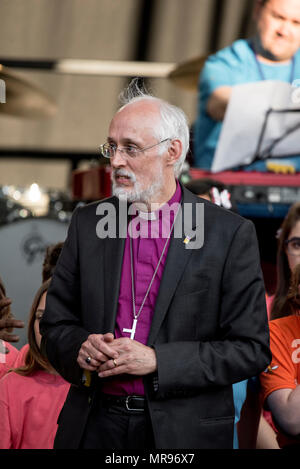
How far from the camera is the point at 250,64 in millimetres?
3709

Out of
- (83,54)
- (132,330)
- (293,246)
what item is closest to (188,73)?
(83,54)

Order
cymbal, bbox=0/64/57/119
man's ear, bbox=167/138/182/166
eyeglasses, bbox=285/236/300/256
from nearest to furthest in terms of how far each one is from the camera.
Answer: man's ear, bbox=167/138/182/166
eyeglasses, bbox=285/236/300/256
cymbal, bbox=0/64/57/119

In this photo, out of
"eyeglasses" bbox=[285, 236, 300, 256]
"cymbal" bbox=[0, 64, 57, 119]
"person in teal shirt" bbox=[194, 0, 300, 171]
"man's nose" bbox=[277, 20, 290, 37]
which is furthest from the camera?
"cymbal" bbox=[0, 64, 57, 119]

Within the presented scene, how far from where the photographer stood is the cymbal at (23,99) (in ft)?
15.6

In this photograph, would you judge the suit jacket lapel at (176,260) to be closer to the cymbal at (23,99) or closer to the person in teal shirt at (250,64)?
the person in teal shirt at (250,64)

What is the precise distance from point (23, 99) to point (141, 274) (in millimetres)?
3751

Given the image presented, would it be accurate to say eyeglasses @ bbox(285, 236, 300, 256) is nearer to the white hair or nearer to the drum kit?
the white hair

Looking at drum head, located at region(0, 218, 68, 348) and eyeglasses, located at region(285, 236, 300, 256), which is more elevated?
eyeglasses, located at region(285, 236, 300, 256)

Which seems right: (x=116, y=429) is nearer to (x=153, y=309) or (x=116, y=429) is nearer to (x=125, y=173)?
(x=153, y=309)

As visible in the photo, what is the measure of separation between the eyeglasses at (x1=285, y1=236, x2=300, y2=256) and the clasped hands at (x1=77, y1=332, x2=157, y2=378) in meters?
0.91

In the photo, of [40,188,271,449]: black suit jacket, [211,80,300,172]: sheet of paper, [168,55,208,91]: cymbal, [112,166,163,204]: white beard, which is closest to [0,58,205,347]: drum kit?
[211,80,300,172]: sheet of paper

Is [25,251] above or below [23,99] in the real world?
below

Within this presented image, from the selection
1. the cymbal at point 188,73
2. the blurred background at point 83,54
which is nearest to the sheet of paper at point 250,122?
the cymbal at point 188,73

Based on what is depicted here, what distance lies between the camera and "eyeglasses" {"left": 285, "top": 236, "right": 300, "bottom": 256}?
2209 millimetres
